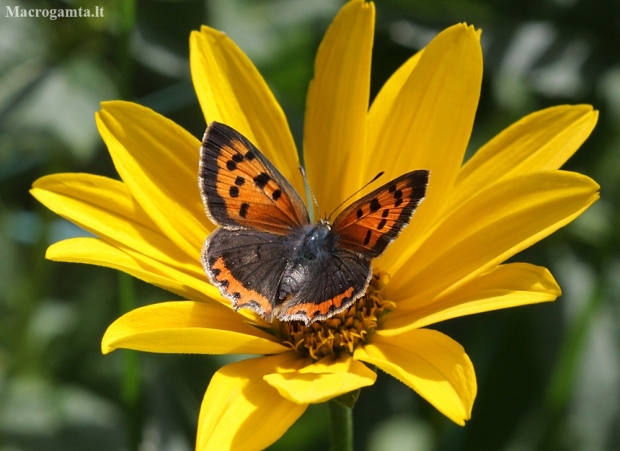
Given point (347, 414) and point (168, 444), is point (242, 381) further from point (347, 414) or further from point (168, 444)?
point (168, 444)

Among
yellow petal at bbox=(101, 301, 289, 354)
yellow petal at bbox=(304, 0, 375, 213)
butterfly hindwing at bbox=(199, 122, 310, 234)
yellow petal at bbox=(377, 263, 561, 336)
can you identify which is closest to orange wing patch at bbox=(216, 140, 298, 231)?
butterfly hindwing at bbox=(199, 122, 310, 234)

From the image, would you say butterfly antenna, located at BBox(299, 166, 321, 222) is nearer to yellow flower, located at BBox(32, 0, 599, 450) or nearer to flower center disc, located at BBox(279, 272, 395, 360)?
yellow flower, located at BBox(32, 0, 599, 450)

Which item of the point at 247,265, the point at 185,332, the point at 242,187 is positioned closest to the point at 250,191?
the point at 242,187

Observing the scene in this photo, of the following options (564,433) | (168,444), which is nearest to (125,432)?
(168,444)

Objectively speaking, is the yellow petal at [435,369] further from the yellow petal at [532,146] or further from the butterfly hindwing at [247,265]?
the yellow petal at [532,146]

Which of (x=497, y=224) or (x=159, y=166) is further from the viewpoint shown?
(x=159, y=166)

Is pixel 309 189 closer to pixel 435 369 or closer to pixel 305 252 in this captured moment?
pixel 305 252
